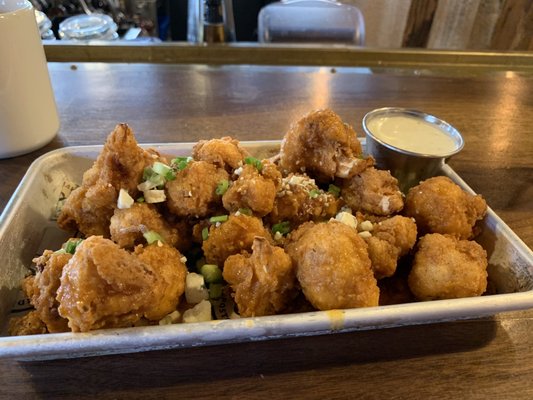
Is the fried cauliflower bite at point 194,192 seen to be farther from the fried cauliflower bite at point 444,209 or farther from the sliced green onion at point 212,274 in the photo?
the fried cauliflower bite at point 444,209

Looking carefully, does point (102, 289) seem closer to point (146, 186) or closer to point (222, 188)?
point (146, 186)

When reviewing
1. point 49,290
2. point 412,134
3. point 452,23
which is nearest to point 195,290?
point 49,290

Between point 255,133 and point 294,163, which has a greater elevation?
point 294,163

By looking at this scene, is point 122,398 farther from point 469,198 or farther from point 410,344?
point 469,198

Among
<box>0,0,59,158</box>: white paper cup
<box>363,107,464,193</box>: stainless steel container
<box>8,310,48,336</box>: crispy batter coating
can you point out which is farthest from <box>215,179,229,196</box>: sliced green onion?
<box>0,0,59,158</box>: white paper cup

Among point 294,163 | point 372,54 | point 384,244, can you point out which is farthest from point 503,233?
point 372,54

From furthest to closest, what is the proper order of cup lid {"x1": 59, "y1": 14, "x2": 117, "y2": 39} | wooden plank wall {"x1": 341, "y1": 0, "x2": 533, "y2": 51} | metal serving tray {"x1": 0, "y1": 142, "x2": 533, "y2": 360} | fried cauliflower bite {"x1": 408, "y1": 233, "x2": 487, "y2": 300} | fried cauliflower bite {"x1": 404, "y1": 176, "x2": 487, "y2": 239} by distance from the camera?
wooden plank wall {"x1": 341, "y1": 0, "x2": 533, "y2": 51}, cup lid {"x1": 59, "y1": 14, "x2": 117, "y2": 39}, fried cauliflower bite {"x1": 404, "y1": 176, "x2": 487, "y2": 239}, fried cauliflower bite {"x1": 408, "y1": 233, "x2": 487, "y2": 300}, metal serving tray {"x1": 0, "y1": 142, "x2": 533, "y2": 360}

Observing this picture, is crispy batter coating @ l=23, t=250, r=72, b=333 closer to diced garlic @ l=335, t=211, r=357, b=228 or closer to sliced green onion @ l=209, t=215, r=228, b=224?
sliced green onion @ l=209, t=215, r=228, b=224
